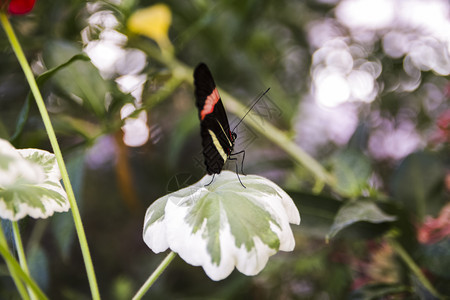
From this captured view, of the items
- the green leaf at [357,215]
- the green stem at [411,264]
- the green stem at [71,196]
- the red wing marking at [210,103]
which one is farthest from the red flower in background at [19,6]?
the green stem at [411,264]

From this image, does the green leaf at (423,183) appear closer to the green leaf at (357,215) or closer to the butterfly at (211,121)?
the green leaf at (357,215)

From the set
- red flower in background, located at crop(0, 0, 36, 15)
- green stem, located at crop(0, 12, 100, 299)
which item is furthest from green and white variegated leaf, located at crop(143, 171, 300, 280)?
red flower in background, located at crop(0, 0, 36, 15)

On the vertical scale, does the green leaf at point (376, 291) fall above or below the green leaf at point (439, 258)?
below

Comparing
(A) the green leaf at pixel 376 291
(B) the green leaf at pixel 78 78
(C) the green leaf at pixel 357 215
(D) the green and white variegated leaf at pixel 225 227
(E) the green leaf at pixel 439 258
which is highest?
(D) the green and white variegated leaf at pixel 225 227

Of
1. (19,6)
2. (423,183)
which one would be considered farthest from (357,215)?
(19,6)

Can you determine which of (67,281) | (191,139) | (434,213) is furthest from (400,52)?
(67,281)
